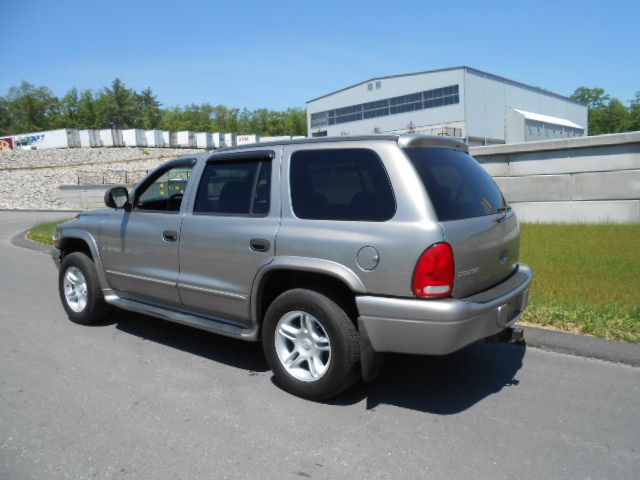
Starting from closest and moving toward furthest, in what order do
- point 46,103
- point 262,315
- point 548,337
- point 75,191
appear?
point 262,315 → point 548,337 → point 75,191 → point 46,103

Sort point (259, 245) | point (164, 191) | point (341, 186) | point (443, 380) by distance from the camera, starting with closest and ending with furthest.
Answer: point (341, 186) < point (259, 245) < point (443, 380) < point (164, 191)

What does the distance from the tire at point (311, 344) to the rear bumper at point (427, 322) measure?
18cm

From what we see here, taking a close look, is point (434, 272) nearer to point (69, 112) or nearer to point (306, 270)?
point (306, 270)

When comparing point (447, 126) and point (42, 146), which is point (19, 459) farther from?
point (42, 146)

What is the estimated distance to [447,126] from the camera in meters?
52.7

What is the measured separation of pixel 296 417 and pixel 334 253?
1.13 meters

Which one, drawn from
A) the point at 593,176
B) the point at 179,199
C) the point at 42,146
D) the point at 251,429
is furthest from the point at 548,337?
the point at 42,146

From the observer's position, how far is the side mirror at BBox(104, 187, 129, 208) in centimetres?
525

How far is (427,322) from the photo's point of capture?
128 inches

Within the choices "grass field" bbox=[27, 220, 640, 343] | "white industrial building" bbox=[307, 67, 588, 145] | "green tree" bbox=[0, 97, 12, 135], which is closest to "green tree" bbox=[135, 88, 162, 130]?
"green tree" bbox=[0, 97, 12, 135]

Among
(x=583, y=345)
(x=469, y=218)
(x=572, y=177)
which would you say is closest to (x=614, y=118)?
(x=572, y=177)

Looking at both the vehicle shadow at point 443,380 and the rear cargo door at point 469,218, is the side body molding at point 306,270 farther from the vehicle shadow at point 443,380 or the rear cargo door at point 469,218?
the vehicle shadow at point 443,380

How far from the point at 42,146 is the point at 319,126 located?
131 feet

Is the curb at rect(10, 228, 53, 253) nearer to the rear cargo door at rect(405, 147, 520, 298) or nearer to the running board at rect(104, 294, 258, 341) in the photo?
the running board at rect(104, 294, 258, 341)
